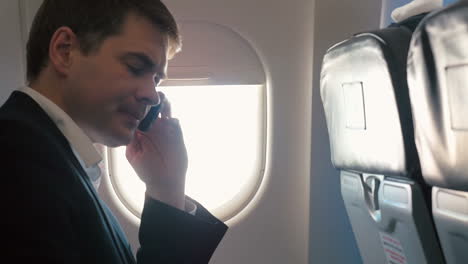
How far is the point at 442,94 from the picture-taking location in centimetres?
106

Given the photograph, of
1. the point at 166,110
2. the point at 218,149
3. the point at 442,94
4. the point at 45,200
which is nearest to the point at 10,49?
the point at 166,110

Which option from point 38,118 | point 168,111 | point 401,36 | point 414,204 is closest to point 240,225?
point 168,111

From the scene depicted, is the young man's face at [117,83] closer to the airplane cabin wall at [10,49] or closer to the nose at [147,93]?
the nose at [147,93]

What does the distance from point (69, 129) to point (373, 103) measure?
88 centimetres

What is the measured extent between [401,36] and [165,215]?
2.76ft

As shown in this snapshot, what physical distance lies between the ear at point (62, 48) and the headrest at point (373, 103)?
83 centimetres

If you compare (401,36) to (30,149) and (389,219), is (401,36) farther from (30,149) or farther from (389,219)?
(30,149)

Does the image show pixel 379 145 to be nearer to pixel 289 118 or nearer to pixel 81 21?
pixel 289 118

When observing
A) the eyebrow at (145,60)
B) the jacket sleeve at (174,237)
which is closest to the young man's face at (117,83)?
the eyebrow at (145,60)

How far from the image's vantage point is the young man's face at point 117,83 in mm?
1049

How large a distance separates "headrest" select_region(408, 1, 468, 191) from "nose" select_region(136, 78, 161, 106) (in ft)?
2.12

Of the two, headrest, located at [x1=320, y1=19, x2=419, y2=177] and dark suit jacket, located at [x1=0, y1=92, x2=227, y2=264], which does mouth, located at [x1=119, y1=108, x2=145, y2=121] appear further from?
headrest, located at [x1=320, y1=19, x2=419, y2=177]

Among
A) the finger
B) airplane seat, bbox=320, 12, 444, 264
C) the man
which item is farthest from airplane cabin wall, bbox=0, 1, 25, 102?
airplane seat, bbox=320, 12, 444, 264

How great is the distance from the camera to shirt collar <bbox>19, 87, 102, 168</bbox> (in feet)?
3.27
